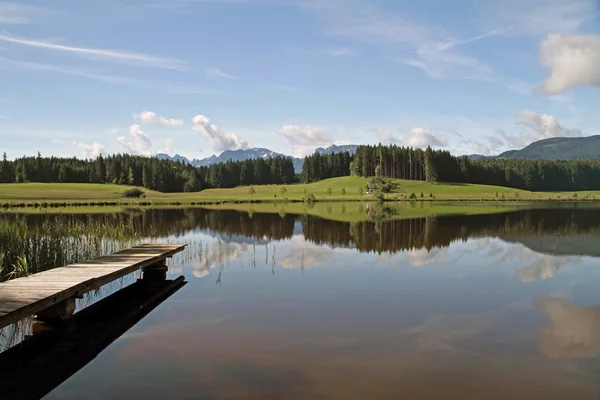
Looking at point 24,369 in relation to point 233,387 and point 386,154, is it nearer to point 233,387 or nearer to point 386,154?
point 233,387

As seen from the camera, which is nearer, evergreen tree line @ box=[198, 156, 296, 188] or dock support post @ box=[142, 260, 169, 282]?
dock support post @ box=[142, 260, 169, 282]

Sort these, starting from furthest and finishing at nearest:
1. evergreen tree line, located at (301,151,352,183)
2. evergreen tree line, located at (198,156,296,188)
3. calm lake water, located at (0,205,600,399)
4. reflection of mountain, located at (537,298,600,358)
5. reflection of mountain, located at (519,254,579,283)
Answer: evergreen tree line, located at (198,156,296,188), evergreen tree line, located at (301,151,352,183), reflection of mountain, located at (519,254,579,283), reflection of mountain, located at (537,298,600,358), calm lake water, located at (0,205,600,399)

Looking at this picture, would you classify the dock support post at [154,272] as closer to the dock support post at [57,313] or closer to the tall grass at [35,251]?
the tall grass at [35,251]

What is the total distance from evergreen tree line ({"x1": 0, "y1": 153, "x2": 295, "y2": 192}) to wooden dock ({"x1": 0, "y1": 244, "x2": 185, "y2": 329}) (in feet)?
519

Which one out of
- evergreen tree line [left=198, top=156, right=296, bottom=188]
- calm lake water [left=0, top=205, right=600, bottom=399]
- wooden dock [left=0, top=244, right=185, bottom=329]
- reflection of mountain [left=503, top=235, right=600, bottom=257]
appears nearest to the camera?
calm lake water [left=0, top=205, right=600, bottom=399]

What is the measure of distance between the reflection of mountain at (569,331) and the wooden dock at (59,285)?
40.0ft

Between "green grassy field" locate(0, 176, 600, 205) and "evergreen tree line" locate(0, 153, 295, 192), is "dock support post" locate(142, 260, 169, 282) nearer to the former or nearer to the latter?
"green grassy field" locate(0, 176, 600, 205)

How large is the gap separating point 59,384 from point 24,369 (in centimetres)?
129

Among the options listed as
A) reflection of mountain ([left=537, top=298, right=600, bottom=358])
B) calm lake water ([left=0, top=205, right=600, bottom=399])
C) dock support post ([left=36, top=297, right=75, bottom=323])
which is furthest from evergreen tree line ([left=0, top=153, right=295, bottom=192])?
reflection of mountain ([left=537, top=298, right=600, bottom=358])

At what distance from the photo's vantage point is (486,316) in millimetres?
14914

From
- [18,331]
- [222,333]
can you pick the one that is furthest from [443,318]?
[18,331]

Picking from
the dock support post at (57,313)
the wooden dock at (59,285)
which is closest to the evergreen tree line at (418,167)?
the wooden dock at (59,285)

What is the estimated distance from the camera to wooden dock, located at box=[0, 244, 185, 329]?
12.1 meters

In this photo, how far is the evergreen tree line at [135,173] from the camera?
6698 inches
